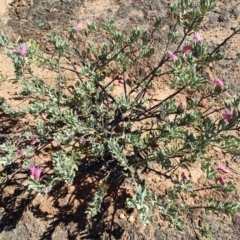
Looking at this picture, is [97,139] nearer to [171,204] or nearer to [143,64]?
[171,204]

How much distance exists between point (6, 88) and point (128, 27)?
1.42 m

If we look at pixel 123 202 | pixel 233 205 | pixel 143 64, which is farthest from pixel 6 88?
pixel 233 205

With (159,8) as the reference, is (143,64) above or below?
below

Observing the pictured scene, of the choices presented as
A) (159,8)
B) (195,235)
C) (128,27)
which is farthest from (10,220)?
(159,8)

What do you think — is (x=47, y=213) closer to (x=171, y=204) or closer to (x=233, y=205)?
(x=171, y=204)

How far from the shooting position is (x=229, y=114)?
72.0 inches

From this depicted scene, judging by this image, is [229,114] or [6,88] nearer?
[229,114]

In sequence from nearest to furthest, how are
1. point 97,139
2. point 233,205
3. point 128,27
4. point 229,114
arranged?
point 229,114, point 233,205, point 97,139, point 128,27

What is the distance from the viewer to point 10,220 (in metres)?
2.66

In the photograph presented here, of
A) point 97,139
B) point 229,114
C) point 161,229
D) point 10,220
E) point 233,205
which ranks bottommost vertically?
point 10,220

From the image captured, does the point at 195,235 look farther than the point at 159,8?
No

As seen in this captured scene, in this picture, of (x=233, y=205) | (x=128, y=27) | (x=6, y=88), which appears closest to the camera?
(x=233, y=205)

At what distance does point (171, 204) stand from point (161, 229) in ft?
1.59

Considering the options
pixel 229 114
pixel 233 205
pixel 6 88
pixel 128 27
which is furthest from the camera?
pixel 128 27
